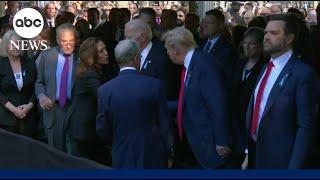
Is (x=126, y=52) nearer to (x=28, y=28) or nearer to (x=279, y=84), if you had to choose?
(x=279, y=84)

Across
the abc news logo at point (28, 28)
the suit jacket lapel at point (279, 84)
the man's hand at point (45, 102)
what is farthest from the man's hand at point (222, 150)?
the abc news logo at point (28, 28)

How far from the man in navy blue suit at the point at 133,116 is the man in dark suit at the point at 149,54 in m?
0.95

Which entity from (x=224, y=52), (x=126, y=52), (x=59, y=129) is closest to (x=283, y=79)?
(x=126, y=52)

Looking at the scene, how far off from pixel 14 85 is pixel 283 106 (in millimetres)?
3044

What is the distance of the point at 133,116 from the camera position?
179 inches

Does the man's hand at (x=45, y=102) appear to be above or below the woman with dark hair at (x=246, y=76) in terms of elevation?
below

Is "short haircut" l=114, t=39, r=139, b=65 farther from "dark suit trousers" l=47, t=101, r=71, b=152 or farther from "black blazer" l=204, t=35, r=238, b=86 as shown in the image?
"black blazer" l=204, t=35, r=238, b=86

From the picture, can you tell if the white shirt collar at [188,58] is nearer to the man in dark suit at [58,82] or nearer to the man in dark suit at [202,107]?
the man in dark suit at [202,107]

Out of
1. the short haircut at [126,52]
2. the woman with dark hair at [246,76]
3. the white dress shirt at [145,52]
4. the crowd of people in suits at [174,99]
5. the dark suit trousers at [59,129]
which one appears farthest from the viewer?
the dark suit trousers at [59,129]

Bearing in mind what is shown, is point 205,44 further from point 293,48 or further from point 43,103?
point 293,48

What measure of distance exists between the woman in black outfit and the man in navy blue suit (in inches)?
73.3

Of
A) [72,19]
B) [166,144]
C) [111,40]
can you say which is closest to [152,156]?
[166,144]

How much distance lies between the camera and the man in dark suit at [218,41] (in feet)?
22.6

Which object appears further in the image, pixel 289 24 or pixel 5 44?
pixel 5 44
